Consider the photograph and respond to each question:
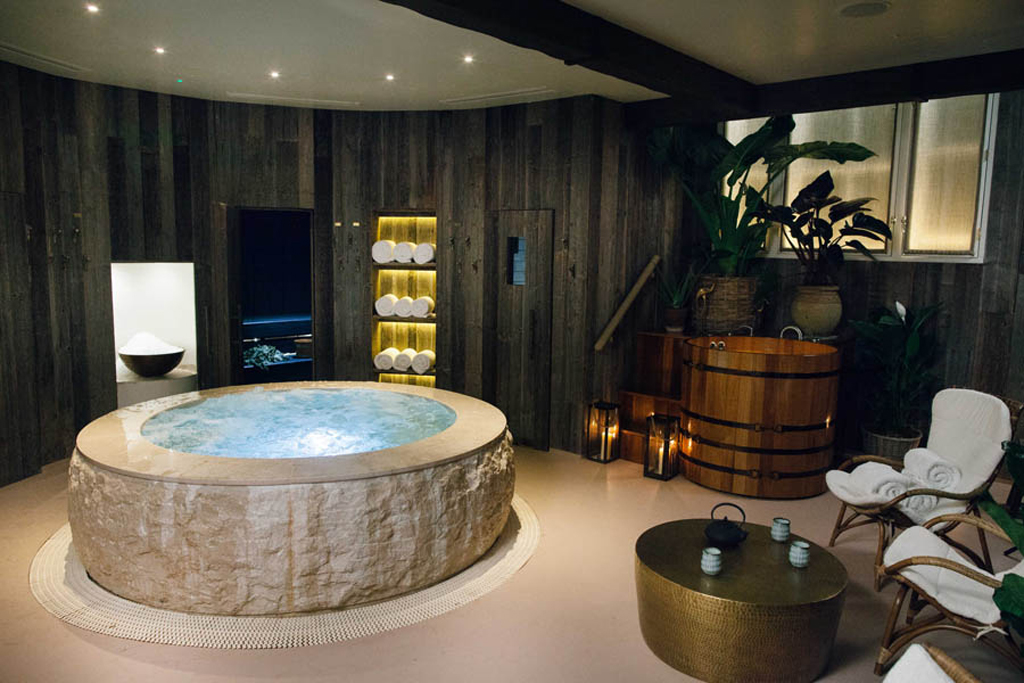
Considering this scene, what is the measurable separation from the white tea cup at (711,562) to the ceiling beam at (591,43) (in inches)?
98.4

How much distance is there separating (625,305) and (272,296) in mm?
3262

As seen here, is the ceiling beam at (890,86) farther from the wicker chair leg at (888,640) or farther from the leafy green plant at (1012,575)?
the wicker chair leg at (888,640)

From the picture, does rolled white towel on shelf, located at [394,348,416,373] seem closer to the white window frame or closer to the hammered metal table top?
the white window frame

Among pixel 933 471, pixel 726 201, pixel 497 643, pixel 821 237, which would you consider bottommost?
pixel 497 643

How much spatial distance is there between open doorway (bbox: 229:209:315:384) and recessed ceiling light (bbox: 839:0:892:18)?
4734 mm

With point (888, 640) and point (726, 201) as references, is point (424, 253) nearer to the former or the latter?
point (726, 201)

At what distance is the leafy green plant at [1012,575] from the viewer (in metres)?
2.07

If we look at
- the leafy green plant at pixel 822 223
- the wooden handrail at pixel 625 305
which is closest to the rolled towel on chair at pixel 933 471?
the leafy green plant at pixel 822 223

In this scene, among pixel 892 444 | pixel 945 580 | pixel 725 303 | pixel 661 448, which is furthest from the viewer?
pixel 725 303

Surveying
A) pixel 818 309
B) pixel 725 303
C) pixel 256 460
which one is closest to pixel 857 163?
pixel 818 309

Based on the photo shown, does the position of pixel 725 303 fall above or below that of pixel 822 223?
below

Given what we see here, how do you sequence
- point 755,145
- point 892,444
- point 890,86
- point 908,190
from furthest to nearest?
1. point 908,190
2. point 755,145
3. point 892,444
4. point 890,86

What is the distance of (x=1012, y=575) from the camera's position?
2.19 metres

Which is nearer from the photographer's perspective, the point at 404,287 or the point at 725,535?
the point at 725,535
